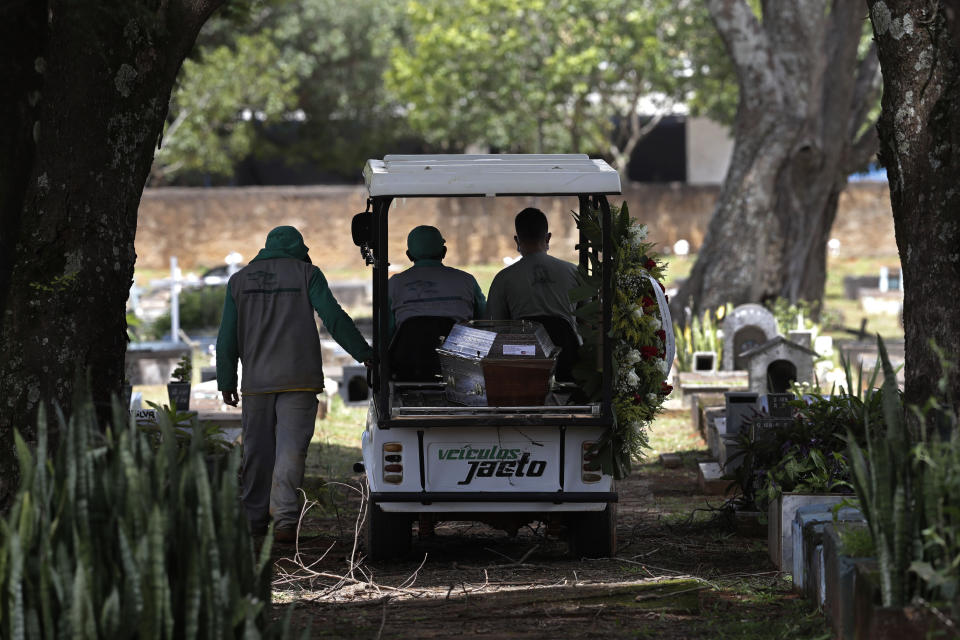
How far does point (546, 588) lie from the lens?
605cm

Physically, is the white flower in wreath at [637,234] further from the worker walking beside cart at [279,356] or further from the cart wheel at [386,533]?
the cart wheel at [386,533]

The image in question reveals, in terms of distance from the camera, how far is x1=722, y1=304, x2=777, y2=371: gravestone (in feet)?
48.4

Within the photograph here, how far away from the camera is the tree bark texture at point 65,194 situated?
6.09 meters

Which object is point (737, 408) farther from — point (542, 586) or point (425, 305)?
point (542, 586)

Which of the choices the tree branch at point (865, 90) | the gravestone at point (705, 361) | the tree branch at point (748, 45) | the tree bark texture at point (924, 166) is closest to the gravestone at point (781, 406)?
the tree bark texture at point (924, 166)

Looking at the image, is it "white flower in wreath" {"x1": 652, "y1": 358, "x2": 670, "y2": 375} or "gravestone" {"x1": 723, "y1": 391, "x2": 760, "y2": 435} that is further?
"gravestone" {"x1": 723, "y1": 391, "x2": 760, "y2": 435}

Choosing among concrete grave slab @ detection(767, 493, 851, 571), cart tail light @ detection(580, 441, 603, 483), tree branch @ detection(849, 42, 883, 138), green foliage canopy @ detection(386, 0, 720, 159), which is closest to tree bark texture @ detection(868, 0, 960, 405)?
concrete grave slab @ detection(767, 493, 851, 571)

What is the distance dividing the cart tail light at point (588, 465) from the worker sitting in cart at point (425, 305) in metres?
1.10

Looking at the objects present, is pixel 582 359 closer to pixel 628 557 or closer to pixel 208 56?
pixel 628 557

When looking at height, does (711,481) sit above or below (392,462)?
below

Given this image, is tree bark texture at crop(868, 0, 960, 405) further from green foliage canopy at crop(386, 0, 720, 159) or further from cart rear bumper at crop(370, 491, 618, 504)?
green foliage canopy at crop(386, 0, 720, 159)

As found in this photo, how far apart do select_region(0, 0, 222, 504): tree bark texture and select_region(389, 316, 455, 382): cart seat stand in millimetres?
1594

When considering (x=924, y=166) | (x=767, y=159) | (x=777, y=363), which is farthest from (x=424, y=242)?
(x=767, y=159)

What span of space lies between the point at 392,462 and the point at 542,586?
1046mm
